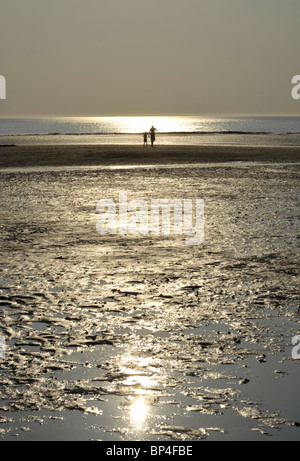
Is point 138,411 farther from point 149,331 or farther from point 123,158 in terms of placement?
point 123,158

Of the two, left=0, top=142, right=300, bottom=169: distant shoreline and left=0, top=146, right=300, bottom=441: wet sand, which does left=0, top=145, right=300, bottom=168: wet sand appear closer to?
left=0, top=142, right=300, bottom=169: distant shoreline

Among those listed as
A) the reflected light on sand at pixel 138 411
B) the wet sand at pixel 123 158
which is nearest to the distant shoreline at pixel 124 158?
the wet sand at pixel 123 158

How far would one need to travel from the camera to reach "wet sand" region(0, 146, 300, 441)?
6.62 meters

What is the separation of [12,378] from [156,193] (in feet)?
62.1

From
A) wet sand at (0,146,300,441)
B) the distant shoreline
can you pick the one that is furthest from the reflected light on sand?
the distant shoreline

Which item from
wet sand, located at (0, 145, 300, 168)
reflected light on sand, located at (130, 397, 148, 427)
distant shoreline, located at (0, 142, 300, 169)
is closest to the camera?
reflected light on sand, located at (130, 397, 148, 427)

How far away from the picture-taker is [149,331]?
9078mm

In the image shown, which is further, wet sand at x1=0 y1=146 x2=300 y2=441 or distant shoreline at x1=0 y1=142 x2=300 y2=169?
distant shoreline at x1=0 y1=142 x2=300 y2=169

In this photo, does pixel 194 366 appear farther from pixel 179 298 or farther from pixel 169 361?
pixel 179 298

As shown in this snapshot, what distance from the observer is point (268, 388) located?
23.8ft

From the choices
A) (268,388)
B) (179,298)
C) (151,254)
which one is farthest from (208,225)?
(268,388)

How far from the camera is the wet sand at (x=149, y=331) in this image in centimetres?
662

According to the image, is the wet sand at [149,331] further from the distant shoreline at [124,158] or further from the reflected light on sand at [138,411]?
the distant shoreline at [124,158]

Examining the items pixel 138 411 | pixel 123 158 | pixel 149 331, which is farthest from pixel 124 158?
pixel 138 411
